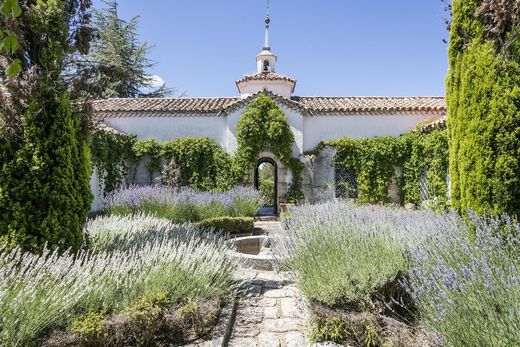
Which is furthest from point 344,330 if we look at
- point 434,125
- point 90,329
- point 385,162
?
point 385,162

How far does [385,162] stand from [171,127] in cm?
869

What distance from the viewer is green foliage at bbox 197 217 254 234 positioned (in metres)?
8.44

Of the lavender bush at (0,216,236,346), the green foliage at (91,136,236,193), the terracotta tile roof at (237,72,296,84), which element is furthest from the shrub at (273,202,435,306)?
the terracotta tile roof at (237,72,296,84)

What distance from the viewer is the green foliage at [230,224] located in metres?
8.44

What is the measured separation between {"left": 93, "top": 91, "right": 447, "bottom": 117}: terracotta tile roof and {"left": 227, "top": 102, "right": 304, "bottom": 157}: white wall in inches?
8.5

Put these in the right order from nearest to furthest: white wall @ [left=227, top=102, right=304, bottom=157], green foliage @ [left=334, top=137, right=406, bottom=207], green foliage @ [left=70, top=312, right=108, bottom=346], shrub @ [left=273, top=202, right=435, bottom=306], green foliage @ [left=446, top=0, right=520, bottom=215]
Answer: green foliage @ [left=70, top=312, right=108, bottom=346] < shrub @ [left=273, top=202, right=435, bottom=306] < green foliage @ [left=446, top=0, right=520, bottom=215] < green foliage @ [left=334, top=137, right=406, bottom=207] < white wall @ [left=227, top=102, right=304, bottom=157]

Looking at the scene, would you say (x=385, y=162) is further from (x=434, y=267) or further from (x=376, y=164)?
(x=434, y=267)

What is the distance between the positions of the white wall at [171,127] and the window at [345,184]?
4.80 m

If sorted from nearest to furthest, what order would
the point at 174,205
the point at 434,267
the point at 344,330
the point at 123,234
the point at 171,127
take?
1. the point at 434,267
2. the point at 344,330
3. the point at 123,234
4. the point at 174,205
5. the point at 171,127

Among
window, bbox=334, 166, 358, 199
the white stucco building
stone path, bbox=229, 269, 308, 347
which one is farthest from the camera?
the white stucco building

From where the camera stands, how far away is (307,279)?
3.31m

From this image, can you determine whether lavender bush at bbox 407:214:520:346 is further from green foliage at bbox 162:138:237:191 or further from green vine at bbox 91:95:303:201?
green foliage at bbox 162:138:237:191

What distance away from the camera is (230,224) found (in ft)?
28.3

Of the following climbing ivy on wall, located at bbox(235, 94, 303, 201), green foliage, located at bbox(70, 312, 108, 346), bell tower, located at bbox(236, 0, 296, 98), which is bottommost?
green foliage, located at bbox(70, 312, 108, 346)
